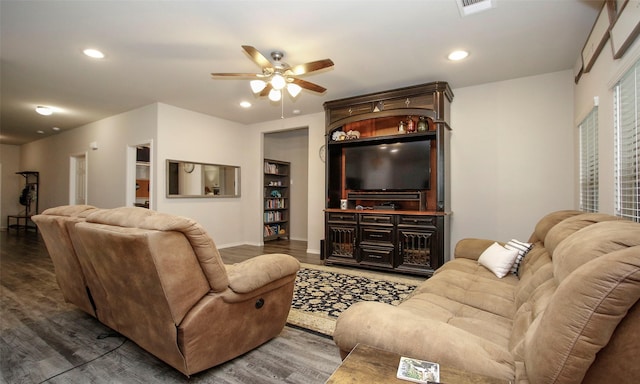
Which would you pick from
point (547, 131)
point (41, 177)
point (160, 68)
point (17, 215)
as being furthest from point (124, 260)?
point (17, 215)

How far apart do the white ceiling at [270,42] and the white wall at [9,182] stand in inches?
245

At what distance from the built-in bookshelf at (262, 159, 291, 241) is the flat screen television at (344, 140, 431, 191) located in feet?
8.38

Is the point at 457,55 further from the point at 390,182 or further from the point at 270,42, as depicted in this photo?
the point at 270,42

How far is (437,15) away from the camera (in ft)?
8.07

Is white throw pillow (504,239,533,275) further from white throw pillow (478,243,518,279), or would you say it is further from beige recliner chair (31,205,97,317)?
beige recliner chair (31,205,97,317)

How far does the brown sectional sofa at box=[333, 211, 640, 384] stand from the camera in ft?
2.34

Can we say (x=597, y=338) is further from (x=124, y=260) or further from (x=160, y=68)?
(x=160, y=68)

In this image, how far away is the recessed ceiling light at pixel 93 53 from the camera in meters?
3.08

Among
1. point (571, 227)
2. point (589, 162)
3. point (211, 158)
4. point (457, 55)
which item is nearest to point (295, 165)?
point (211, 158)

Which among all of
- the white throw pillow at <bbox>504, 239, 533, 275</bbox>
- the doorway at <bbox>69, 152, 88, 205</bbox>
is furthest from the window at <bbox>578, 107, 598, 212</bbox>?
the doorway at <bbox>69, 152, 88, 205</bbox>

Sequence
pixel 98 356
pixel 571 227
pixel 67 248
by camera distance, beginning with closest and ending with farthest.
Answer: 1. pixel 571 227
2. pixel 98 356
3. pixel 67 248

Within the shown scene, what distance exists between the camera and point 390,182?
4312 millimetres

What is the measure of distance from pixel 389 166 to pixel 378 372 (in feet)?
12.0

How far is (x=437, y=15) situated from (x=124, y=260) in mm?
2831
